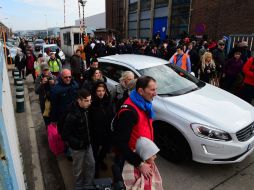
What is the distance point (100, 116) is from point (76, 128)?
0.42m

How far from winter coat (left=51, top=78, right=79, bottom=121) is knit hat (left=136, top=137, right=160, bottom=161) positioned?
1.99 meters

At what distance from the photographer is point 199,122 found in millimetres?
3471

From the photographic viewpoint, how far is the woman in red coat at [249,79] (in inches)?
225

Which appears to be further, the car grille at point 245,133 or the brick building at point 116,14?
the brick building at point 116,14

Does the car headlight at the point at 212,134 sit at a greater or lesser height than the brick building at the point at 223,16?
lesser

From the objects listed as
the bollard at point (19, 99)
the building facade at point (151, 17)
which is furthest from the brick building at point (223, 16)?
the bollard at point (19, 99)

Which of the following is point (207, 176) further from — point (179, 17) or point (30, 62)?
point (179, 17)

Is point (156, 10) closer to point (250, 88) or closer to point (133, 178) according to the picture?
point (250, 88)

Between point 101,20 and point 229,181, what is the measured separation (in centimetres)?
4164

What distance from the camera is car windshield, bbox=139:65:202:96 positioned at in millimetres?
4336

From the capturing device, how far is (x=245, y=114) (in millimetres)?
3809

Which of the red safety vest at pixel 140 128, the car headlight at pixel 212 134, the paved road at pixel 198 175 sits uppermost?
the red safety vest at pixel 140 128

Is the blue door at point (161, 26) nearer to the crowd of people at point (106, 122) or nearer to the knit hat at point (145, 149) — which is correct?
the crowd of people at point (106, 122)

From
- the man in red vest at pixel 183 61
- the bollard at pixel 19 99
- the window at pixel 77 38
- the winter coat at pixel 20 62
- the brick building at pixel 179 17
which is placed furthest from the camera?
Answer: the window at pixel 77 38
